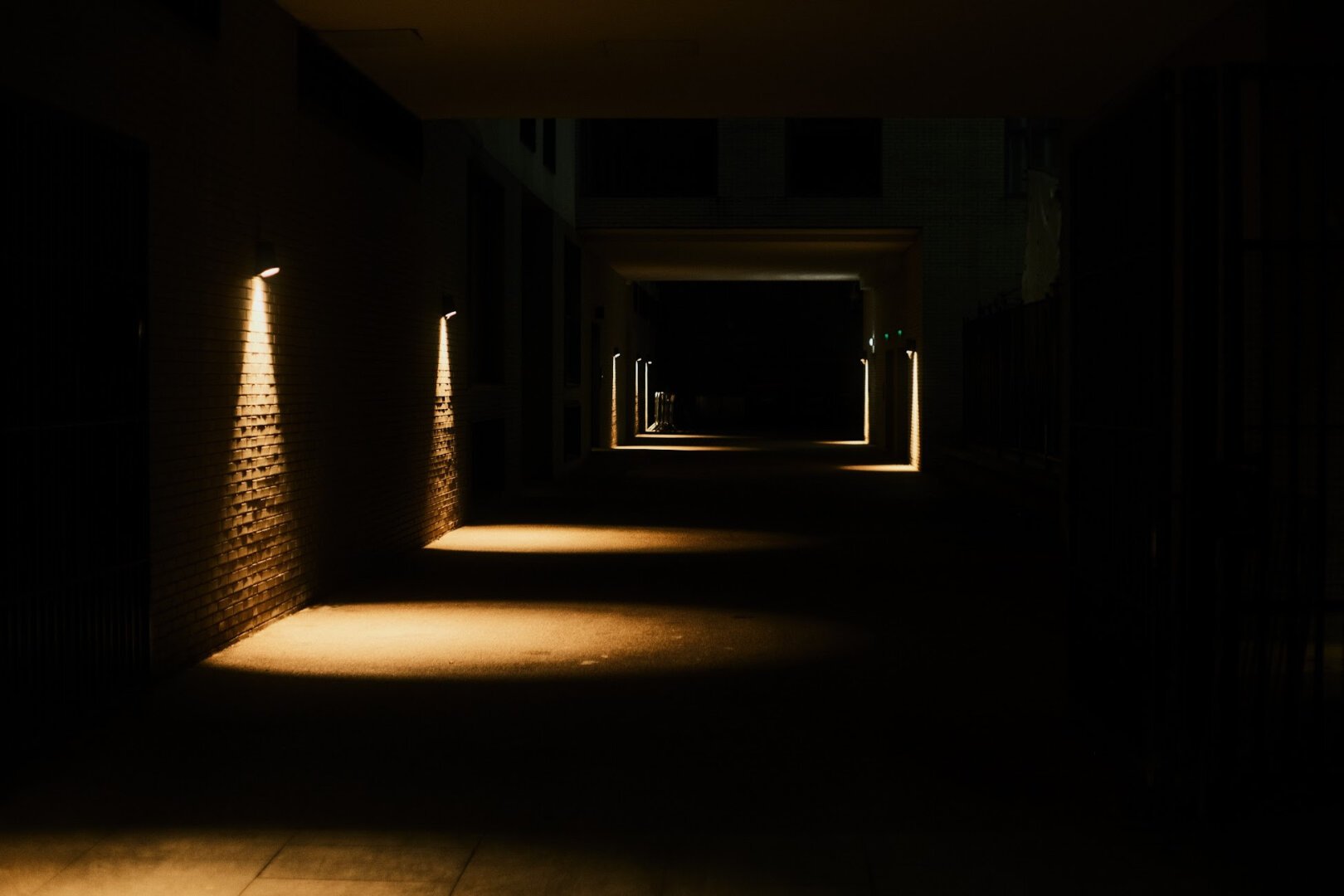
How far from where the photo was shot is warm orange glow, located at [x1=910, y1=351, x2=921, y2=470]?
96.3 feet

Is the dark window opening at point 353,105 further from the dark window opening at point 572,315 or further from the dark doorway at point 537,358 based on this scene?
the dark window opening at point 572,315

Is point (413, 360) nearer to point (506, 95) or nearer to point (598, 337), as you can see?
point (506, 95)

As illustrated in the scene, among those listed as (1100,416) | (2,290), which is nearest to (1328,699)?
(1100,416)

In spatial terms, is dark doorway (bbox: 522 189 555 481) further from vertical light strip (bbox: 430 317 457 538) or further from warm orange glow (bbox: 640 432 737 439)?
warm orange glow (bbox: 640 432 737 439)

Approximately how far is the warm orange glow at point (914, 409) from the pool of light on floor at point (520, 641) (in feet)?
62.7

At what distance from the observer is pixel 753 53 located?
1170 centimetres

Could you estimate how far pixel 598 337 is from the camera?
3406cm

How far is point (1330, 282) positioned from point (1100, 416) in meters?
3.76

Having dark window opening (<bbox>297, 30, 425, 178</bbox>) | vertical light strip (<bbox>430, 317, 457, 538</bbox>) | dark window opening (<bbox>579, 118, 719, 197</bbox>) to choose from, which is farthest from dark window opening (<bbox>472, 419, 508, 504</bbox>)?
dark window opening (<bbox>579, 118, 719, 197</bbox>)

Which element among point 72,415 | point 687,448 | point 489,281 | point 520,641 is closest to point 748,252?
point 687,448

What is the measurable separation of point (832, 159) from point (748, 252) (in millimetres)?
6024

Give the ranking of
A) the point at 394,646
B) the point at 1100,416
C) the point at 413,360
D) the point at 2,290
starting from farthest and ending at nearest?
the point at 413,360 → the point at 394,646 → the point at 1100,416 → the point at 2,290

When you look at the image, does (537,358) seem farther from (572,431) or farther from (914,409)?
(914,409)

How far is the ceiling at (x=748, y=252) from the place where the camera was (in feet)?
99.3
